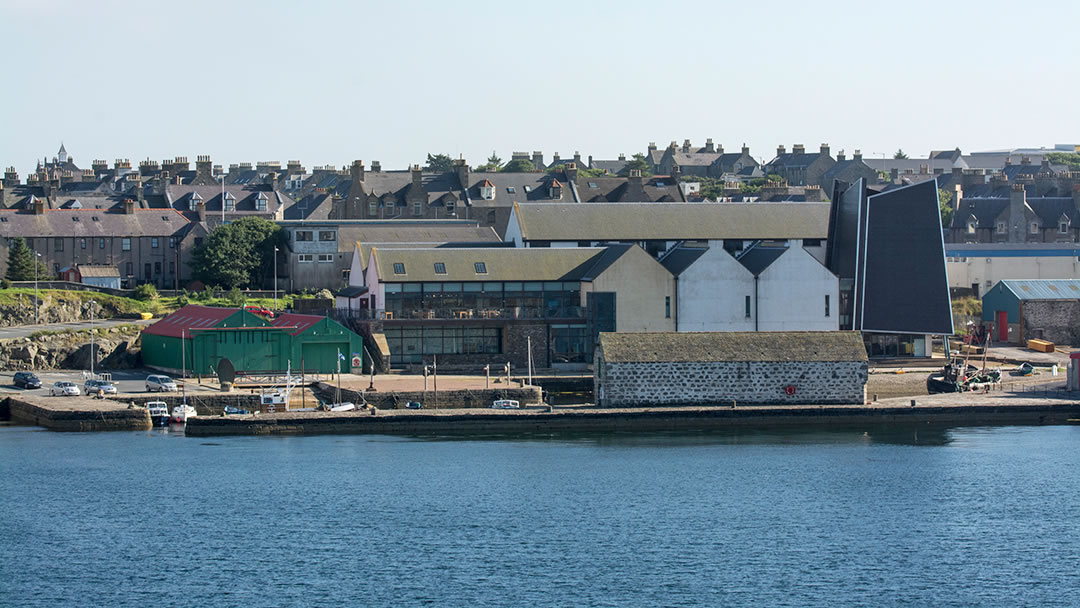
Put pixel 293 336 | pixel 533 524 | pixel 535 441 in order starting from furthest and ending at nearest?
pixel 293 336
pixel 535 441
pixel 533 524

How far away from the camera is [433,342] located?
80.6 meters

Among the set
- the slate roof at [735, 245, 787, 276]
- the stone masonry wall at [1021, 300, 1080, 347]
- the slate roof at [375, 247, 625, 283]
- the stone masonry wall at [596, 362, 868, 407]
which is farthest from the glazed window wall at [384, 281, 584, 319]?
the stone masonry wall at [1021, 300, 1080, 347]

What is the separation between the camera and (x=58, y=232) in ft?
356

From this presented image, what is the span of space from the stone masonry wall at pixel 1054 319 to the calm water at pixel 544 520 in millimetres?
25561

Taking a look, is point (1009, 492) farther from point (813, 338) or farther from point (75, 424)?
point (75, 424)

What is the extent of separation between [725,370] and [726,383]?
0.60 m

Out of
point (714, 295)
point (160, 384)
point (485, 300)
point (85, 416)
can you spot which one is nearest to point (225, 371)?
point (160, 384)

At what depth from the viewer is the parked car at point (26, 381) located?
7556 cm

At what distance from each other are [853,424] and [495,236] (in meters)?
37.8

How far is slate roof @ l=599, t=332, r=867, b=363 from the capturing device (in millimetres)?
69562

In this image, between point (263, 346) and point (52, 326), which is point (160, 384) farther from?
point (52, 326)

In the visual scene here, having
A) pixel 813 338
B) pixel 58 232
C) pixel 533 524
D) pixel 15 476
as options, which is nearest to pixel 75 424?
pixel 15 476

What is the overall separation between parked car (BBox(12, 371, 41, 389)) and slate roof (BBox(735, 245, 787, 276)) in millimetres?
36516

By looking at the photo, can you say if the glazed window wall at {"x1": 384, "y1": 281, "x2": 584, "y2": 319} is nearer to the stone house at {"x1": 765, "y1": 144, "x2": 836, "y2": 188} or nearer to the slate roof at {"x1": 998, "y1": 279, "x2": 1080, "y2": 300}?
the slate roof at {"x1": 998, "y1": 279, "x2": 1080, "y2": 300}
